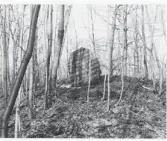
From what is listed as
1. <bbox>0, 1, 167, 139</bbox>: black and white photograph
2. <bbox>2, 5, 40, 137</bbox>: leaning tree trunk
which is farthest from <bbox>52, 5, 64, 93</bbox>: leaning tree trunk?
<bbox>2, 5, 40, 137</bbox>: leaning tree trunk

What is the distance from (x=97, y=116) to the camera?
7297 mm

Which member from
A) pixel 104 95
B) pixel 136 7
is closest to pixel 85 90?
pixel 104 95

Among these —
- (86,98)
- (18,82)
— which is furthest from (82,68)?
(18,82)

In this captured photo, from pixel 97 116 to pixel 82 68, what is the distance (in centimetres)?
299

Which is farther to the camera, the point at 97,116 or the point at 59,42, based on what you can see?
the point at 59,42

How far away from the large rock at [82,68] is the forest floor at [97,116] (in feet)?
1.45

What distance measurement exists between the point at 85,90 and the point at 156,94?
2957 millimetres

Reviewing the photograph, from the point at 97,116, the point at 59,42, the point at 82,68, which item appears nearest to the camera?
the point at 97,116

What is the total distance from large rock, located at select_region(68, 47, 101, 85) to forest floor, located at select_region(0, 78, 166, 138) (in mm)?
443

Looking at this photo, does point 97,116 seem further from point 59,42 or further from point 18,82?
point 18,82

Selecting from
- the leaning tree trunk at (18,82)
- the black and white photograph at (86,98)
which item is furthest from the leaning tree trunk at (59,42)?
the leaning tree trunk at (18,82)

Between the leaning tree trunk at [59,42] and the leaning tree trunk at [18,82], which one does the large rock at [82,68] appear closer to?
the leaning tree trunk at [59,42]

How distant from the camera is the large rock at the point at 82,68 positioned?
31.7 ft

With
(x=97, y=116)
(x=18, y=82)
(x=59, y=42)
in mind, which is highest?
(x=59, y=42)
